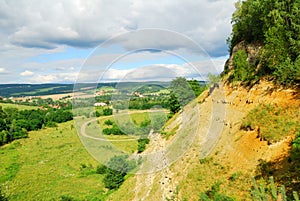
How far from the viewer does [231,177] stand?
12297mm

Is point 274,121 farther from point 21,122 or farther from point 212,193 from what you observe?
point 21,122

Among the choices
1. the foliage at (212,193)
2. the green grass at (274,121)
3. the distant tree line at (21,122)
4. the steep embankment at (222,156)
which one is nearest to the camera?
the foliage at (212,193)

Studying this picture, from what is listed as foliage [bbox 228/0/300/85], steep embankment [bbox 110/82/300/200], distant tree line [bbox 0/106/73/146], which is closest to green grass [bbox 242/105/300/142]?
steep embankment [bbox 110/82/300/200]

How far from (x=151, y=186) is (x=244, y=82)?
12.2 metres

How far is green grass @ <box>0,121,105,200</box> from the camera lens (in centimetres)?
2869

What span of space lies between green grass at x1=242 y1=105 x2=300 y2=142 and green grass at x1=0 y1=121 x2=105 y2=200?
16495 mm

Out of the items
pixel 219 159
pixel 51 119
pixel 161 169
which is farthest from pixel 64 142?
pixel 219 159

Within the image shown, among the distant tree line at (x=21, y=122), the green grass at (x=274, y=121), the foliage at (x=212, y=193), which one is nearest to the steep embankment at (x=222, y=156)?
the foliage at (x=212, y=193)

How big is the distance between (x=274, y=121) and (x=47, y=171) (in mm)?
35829

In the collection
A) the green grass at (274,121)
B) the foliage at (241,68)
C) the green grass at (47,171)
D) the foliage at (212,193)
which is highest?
the foliage at (241,68)

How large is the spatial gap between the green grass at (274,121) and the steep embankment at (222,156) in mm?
429

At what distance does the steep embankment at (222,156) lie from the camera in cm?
1206

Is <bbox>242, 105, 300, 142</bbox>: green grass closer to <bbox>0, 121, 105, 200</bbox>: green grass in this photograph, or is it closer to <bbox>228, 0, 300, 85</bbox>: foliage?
<bbox>228, 0, 300, 85</bbox>: foliage

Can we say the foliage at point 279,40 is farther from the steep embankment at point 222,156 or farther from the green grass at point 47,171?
the green grass at point 47,171
